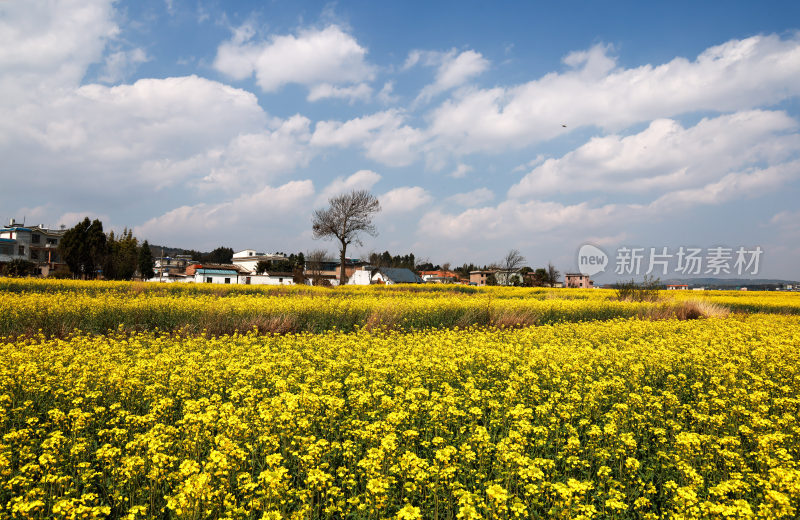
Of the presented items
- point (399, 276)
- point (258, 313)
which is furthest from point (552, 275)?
point (258, 313)

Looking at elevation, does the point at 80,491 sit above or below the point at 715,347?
below

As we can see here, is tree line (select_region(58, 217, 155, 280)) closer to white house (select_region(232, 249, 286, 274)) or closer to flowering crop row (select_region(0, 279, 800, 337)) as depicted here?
flowering crop row (select_region(0, 279, 800, 337))

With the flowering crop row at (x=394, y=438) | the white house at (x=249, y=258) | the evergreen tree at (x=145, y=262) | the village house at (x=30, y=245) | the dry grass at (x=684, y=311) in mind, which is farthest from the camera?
the white house at (x=249, y=258)

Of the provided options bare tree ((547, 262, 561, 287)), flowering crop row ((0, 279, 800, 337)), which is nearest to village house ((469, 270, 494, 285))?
bare tree ((547, 262, 561, 287))

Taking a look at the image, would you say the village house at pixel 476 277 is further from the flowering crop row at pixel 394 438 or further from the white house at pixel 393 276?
Result: the flowering crop row at pixel 394 438

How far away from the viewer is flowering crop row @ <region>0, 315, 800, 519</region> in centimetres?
335

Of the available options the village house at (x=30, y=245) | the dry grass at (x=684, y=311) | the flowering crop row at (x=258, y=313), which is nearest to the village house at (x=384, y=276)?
the village house at (x=30, y=245)

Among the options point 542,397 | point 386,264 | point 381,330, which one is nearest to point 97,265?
point 381,330

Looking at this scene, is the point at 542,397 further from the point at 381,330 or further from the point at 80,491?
the point at 381,330

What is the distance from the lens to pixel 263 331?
13.0m

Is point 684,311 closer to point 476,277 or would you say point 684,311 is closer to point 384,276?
point 384,276

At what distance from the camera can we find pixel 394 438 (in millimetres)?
3705

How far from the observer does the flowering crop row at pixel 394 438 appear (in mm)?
3352

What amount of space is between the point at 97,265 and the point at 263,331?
144ft
